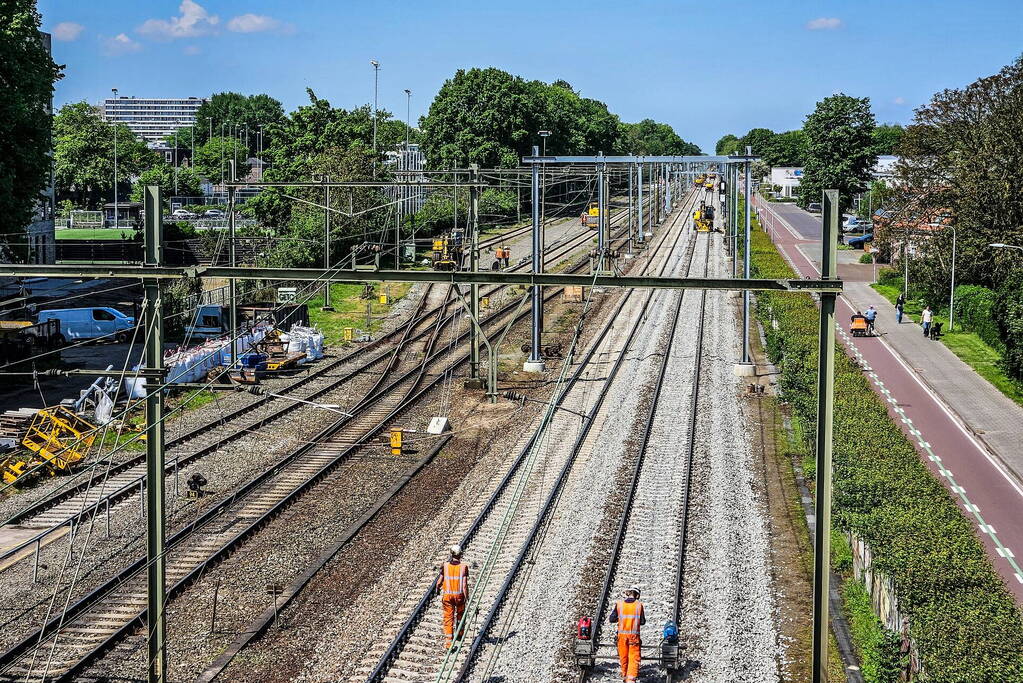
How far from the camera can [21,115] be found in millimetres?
30984

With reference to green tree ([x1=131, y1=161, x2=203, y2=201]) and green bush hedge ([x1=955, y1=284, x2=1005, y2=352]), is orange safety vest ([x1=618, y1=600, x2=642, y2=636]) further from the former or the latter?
green tree ([x1=131, y1=161, x2=203, y2=201])

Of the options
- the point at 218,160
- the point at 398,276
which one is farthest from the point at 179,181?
the point at 398,276

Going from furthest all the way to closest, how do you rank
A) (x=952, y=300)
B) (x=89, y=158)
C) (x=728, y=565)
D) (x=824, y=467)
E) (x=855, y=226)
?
(x=89, y=158) < (x=855, y=226) < (x=952, y=300) < (x=728, y=565) < (x=824, y=467)

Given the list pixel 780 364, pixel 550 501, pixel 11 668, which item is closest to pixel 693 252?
pixel 780 364

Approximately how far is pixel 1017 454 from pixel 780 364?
774cm

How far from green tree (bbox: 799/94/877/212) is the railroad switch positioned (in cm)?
6567

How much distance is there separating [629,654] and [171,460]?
42.3ft

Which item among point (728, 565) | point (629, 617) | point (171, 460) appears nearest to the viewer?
point (629, 617)

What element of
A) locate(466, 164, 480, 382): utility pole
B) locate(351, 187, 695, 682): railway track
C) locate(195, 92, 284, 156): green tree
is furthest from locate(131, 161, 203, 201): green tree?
locate(351, 187, 695, 682): railway track

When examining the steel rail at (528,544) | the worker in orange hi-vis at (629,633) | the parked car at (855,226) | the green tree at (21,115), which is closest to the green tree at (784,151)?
the parked car at (855,226)

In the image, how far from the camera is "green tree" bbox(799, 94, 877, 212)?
79.4 m

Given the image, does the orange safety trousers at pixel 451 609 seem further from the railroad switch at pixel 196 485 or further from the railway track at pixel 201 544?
the railroad switch at pixel 196 485

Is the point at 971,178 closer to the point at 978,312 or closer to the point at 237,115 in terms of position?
the point at 978,312

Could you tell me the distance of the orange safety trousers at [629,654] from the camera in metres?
13.2
